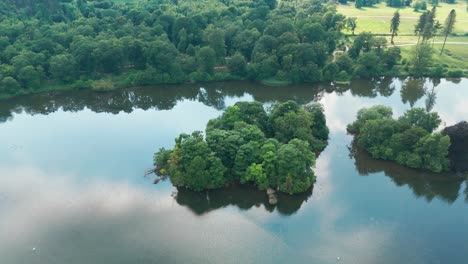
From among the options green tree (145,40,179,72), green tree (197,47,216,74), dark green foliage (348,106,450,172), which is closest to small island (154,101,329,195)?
dark green foliage (348,106,450,172)

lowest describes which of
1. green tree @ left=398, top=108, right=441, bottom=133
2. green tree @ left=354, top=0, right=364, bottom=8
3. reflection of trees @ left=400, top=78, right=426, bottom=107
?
reflection of trees @ left=400, top=78, right=426, bottom=107

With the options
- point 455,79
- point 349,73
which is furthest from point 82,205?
point 455,79

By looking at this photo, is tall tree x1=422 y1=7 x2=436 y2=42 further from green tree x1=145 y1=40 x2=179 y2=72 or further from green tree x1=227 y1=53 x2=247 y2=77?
green tree x1=145 y1=40 x2=179 y2=72

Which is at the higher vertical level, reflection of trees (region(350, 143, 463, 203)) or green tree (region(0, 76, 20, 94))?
green tree (region(0, 76, 20, 94))

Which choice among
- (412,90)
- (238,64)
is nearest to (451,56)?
(412,90)

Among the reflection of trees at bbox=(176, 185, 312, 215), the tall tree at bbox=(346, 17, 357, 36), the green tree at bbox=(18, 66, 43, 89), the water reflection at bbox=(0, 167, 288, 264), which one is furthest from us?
the tall tree at bbox=(346, 17, 357, 36)

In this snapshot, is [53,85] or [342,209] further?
[53,85]

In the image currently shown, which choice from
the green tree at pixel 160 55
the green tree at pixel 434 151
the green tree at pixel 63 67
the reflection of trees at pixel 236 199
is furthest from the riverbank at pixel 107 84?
the reflection of trees at pixel 236 199

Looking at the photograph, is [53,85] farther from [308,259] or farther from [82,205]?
[308,259]
